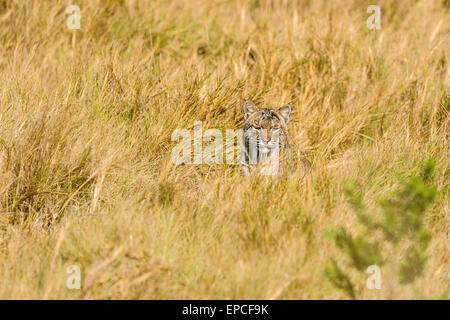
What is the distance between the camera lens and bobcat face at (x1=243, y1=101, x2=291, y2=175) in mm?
4645

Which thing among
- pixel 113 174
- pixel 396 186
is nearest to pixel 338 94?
pixel 396 186

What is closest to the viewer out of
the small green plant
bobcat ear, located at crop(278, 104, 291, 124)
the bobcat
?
the small green plant

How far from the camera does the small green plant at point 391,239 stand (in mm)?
3340

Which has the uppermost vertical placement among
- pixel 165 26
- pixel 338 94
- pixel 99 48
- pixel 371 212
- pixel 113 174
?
pixel 165 26

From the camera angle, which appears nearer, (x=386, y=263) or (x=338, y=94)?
(x=386, y=263)

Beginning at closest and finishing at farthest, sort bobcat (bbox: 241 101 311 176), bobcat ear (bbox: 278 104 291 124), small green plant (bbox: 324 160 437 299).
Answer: small green plant (bbox: 324 160 437 299)
bobcat (bbox: 241 101 311 176)
bobcat ear (bbox: 278 104 291 124)

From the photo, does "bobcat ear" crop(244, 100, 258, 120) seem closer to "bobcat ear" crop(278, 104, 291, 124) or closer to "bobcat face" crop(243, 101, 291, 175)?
"bobcat face" crop(243, 101, 291, 175)

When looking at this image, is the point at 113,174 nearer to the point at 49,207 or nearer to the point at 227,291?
the point at 49,207

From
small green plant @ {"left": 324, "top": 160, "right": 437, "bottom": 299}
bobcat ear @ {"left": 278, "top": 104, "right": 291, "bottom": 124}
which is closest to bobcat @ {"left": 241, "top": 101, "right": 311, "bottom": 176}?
bobcat ear @ {"left": 278, "top": 104, "right": 291, "bottom": 124}

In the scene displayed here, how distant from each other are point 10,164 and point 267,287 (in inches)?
72.3

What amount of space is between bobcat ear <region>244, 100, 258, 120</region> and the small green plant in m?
1.17

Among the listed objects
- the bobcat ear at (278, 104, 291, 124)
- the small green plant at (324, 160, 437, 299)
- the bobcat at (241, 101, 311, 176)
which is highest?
the bobcat ear at (278, 104, 291, 124)

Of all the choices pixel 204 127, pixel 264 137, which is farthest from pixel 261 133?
pixel 204 127

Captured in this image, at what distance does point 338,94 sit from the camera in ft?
18.1
